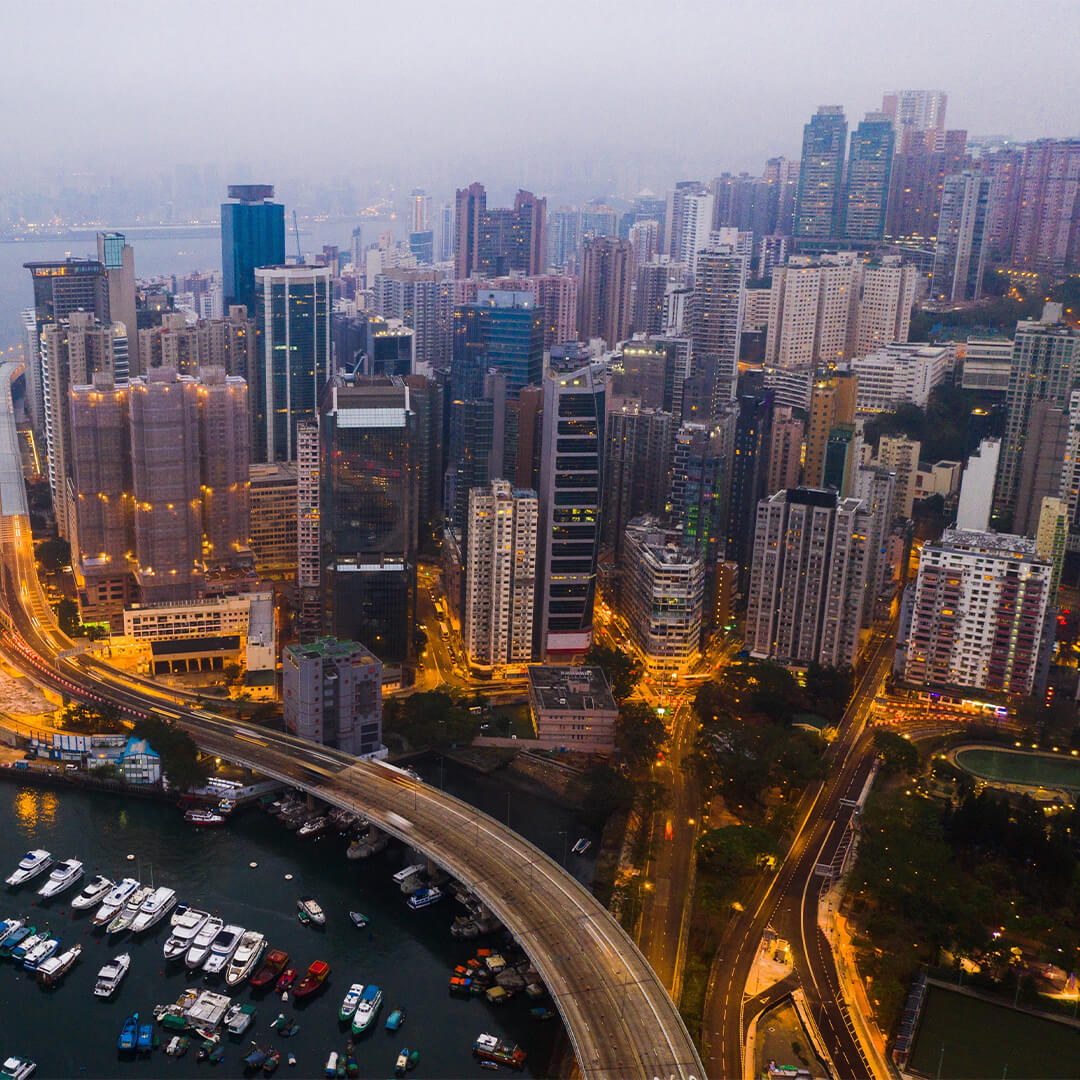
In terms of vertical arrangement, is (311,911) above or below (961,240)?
below

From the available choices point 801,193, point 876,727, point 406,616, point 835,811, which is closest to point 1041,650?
point 876,727

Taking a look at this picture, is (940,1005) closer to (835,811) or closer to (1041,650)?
(835,811)

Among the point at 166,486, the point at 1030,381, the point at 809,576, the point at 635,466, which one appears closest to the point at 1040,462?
the point at 1030,381

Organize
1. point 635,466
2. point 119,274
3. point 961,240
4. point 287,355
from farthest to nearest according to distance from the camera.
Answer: point 961,240 < point 119,274 < point 287,355 < point 635,466

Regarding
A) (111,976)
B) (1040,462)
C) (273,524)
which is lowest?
(111,976)

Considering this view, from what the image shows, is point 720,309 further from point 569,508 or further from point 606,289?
point 569,508

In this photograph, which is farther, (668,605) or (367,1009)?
(668,605)

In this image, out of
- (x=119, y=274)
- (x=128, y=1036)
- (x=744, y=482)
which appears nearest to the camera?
(x=128, y=1036)
